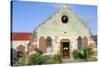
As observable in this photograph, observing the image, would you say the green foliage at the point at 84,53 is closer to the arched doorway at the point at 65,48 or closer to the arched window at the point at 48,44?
the arched doorway at the point at 65,48

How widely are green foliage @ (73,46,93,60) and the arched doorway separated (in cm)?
8

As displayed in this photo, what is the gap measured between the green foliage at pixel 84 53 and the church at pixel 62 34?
0.04 metres

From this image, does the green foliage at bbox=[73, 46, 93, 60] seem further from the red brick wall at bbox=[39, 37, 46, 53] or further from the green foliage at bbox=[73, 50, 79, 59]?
the red brick wall at bbox=[39, 37, 46, 53]

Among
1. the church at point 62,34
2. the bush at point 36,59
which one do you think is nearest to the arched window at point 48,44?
the church at point 62,34

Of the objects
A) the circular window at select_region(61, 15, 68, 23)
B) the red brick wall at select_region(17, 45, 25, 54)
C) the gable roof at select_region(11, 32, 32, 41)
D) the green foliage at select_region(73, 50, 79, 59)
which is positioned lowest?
the green foliage at select_region(73, 50, 79, 59)

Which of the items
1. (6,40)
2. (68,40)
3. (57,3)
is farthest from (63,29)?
(6,40)

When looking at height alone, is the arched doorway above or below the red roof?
below

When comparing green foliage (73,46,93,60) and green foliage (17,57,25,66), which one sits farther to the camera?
green foliage (73,46,93,60)

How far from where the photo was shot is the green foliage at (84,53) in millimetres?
2289

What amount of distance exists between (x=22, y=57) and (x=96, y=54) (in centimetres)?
85

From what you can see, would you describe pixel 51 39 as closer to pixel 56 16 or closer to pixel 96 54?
pixel 56 16

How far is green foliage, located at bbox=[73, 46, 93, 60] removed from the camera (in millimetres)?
2289

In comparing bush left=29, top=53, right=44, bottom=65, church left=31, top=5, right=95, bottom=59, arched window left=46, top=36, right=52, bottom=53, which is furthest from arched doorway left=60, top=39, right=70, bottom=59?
bush left=29, top=53, right=44, bottom=65

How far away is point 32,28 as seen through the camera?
84.9 inches
